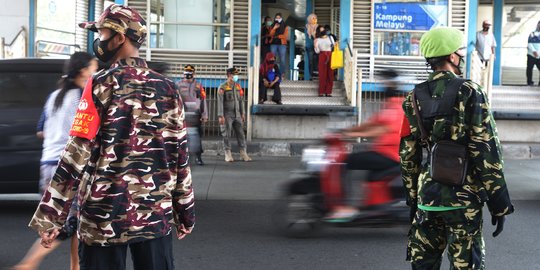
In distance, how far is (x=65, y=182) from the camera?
2.89 meters

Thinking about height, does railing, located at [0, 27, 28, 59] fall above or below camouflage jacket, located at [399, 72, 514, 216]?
above

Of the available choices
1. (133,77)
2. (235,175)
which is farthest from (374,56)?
(133,77)

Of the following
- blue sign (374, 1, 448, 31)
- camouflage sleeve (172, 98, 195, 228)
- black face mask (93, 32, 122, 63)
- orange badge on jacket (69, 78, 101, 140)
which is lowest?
camouflage sleeve (172, 98, 195, 228)

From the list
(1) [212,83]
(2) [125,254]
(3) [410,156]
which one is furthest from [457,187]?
(1) [212,83]

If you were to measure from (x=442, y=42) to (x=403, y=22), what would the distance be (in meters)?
13.1

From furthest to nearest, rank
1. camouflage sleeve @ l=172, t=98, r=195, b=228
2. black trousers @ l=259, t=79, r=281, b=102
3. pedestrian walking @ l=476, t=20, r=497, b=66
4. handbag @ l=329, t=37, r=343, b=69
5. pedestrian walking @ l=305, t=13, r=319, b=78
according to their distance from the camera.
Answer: pedestrian walking @ l=305, t=13, r=319, b=78 < pedestrian walking @ l=476, t=20, r=497, b=66 < handbag @ l=329, t=37, r=343, b=69 < black trousers @ l=259, t=79, r=281, b=102 < camouflage sleeve @ l=172, t=98, r=195, b=228

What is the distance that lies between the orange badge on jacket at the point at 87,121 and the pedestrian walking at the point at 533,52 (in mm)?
16036

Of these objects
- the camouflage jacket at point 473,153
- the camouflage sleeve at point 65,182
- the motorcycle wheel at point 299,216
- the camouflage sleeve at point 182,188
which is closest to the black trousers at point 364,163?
the motorcycle wheel at point 299,216

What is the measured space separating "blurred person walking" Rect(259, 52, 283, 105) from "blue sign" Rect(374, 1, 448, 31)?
3005mm

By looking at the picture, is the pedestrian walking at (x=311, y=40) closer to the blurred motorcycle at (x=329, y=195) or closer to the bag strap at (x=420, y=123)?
the blurred motorcycle at (x=329, y=195)

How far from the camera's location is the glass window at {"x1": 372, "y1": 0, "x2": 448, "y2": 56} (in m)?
16.4

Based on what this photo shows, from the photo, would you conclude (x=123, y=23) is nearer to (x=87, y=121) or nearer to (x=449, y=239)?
(x=87, y=121)

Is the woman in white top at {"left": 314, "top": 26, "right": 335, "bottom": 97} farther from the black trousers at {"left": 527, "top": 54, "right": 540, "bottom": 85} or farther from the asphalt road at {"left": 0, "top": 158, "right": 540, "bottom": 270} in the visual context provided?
the asphalt road at {"left": 0, "top": 158, "right": 540, "bottom": 270}

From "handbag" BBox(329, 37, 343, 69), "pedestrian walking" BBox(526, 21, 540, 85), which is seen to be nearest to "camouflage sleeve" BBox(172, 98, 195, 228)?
"handbag" BBox(329, 37, 343, 69)
